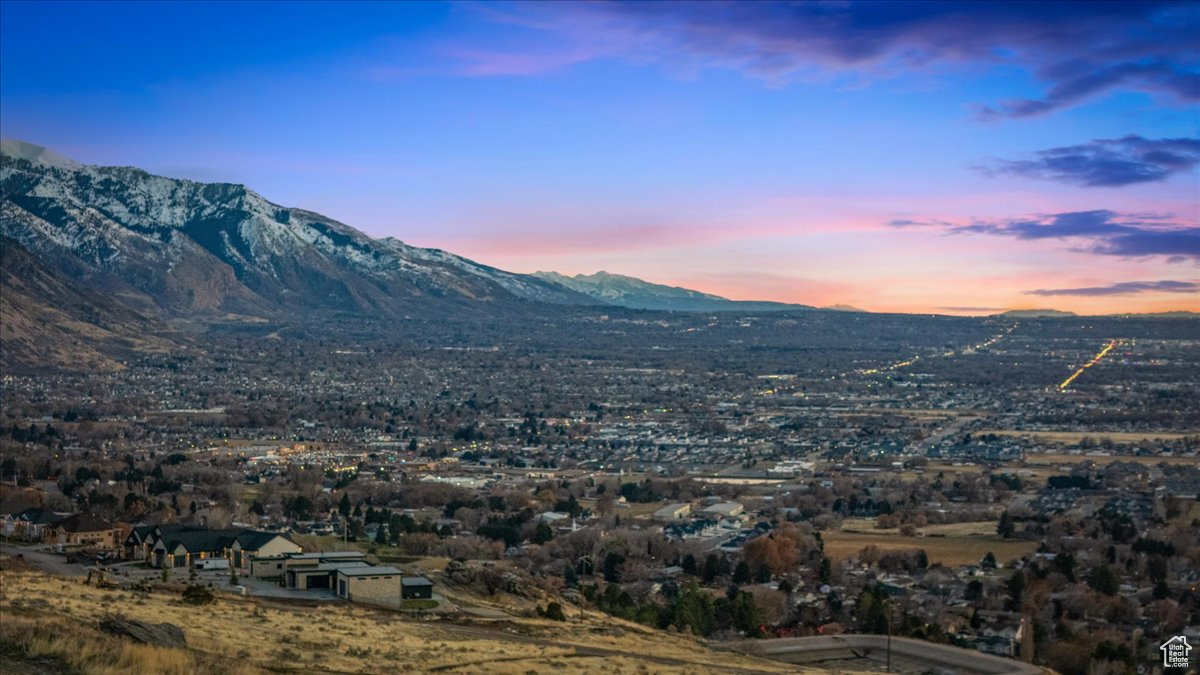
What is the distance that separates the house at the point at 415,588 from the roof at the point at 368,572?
0.58 m

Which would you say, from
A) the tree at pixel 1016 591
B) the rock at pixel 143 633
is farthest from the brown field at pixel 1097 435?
the rock at pixel 143 633

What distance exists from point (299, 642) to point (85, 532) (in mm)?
28606

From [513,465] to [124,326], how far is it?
11725 centimetres

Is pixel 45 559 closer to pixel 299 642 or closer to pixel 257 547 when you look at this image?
pixel 257 547

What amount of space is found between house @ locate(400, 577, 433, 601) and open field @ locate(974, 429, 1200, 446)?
88773mm

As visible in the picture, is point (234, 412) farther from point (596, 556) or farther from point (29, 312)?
point (596, 556)

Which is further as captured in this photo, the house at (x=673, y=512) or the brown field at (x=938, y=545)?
the house at (x=673, y=512)

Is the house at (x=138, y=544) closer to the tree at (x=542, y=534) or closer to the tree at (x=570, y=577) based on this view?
the tree at (x=570, y=577)

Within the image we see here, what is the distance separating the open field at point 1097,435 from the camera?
396ft

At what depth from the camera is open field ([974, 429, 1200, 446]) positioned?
396 ft

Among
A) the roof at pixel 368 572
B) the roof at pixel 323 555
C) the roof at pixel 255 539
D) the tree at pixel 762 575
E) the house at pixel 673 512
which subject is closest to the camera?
the roof at pixel 368 572

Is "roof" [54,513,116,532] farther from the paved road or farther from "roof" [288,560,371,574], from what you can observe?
"roof" [288,560,371,574]

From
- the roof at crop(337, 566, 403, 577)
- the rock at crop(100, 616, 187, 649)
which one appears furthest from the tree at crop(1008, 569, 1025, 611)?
the rock at crop(100, 616, 187, 649)

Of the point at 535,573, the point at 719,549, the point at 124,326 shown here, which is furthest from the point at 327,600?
the point at 124,326
